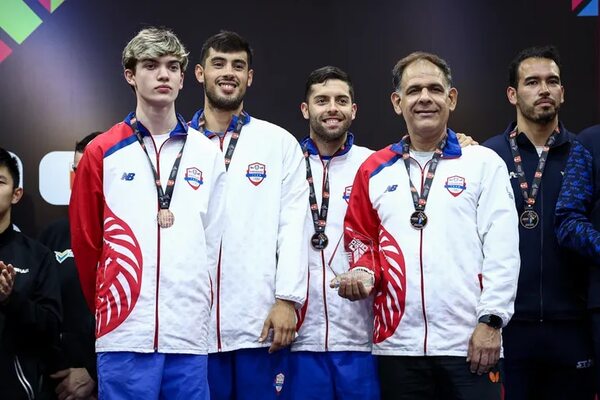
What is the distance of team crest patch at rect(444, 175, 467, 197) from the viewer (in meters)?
3.37

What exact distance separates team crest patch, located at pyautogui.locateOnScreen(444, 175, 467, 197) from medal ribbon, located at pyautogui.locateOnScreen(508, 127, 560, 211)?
1.72 ft

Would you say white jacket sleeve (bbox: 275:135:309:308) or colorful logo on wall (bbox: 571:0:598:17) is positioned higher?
colorful logo on wall (bbox: 571:0:598:17)

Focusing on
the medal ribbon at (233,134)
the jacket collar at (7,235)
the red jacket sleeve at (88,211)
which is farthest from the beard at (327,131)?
the jacket collar at (7,235)

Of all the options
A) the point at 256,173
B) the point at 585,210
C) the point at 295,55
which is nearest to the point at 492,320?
the point at 585,210

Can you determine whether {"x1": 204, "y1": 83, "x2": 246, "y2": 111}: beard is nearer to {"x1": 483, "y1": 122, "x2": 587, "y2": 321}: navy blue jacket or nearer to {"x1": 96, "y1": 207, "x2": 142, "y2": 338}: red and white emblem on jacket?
{"x1": 96, "y1": 207, "x2": 142, "y2": 338}: red and white emblem on jacket

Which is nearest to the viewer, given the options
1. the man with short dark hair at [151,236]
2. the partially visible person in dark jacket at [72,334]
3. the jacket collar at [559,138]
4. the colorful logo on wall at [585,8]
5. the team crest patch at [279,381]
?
the man with short dark hair at [151,236]

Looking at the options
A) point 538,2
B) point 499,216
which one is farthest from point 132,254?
point 538,2

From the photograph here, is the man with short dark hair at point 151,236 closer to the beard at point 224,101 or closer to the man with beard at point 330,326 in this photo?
the beard at point 224,101

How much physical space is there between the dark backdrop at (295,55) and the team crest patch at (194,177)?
1.55 metres

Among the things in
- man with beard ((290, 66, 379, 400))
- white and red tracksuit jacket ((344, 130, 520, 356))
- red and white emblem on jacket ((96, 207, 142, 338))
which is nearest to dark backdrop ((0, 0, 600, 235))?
man with beard ((290, 66, 379, 400))

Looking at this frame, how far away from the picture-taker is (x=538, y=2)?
4.80m

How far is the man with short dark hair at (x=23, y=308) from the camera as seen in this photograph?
378 centimetres

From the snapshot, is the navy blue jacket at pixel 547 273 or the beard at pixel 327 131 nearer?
the navy blue jacket at pixel 547 273

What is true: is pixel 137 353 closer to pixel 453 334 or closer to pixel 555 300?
pixel 453 334
